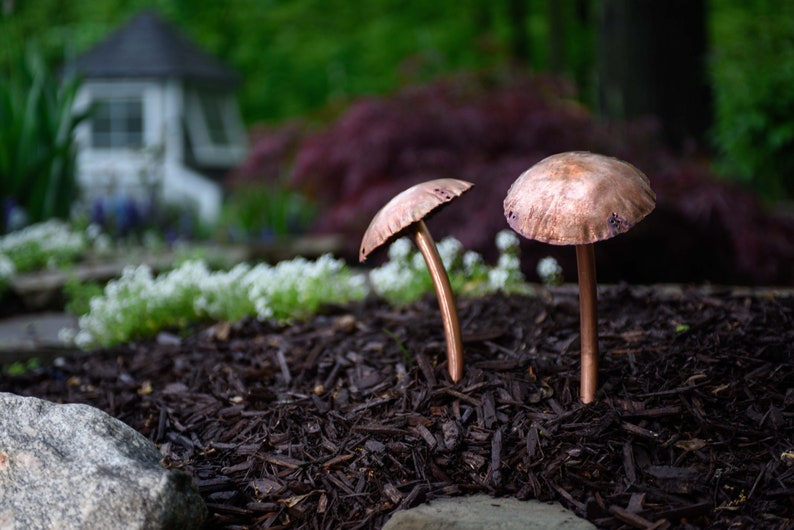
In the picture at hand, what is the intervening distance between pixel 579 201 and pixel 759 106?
23.9 ft

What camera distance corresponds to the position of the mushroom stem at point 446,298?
8.71ft

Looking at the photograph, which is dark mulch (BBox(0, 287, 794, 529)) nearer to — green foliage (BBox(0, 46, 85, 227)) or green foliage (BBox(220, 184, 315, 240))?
green foliage (BBox(0, 46, 85, 227))

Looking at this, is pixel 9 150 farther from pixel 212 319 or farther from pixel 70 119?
pixel 212 319

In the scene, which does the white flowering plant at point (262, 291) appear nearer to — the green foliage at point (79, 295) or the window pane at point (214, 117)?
the green foliage at point (79, 295)

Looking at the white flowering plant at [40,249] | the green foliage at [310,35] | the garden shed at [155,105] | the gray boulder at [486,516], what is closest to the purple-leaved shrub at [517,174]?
the white flowering plant at [40,249]

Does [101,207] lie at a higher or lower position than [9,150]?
lower

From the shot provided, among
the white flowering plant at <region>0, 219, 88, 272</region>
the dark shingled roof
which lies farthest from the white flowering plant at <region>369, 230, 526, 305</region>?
the dark shingled roof

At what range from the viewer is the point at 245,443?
2.62 metres

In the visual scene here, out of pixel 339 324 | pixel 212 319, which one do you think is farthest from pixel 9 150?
pixel 339 324

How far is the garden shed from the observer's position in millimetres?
16844

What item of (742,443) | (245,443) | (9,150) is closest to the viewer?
(742,443)

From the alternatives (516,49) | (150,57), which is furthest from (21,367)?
(516,49)

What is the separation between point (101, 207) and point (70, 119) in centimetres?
113

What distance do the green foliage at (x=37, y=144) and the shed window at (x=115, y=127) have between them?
9.23 m
